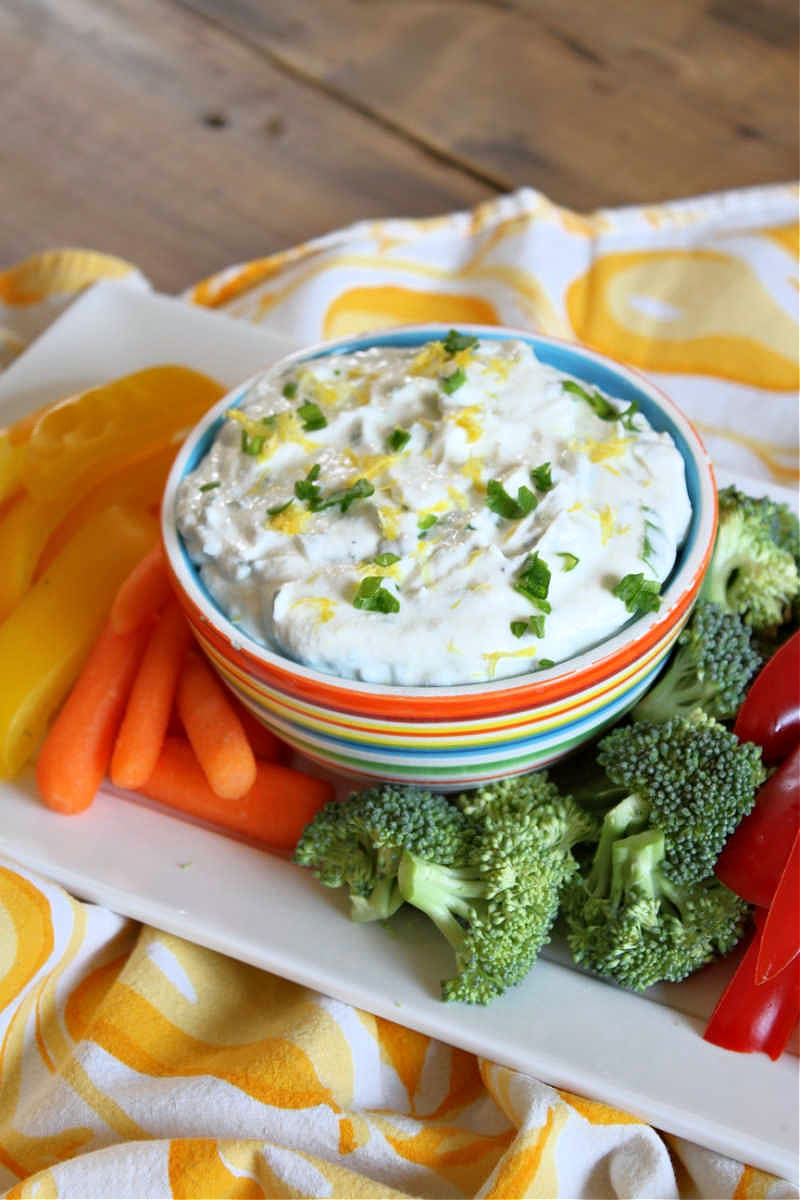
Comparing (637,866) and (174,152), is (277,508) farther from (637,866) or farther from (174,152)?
(174,152)

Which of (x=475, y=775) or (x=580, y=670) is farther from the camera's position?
(x=475, y=775)

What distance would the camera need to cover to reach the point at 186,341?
10.0 feet

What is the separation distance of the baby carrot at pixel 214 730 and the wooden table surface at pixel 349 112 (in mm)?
1555

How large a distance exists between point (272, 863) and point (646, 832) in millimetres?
597

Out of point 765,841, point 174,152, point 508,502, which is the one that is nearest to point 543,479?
point 508,502

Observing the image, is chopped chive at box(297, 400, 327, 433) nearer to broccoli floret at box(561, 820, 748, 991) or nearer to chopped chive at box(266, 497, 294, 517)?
chopped chive at box(266, 497, 294, 517)

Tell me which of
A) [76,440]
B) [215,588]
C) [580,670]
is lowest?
[76,440]

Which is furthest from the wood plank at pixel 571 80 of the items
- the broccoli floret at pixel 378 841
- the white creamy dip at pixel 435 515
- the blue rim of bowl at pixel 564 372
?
the broccoli floret at pixel 378 841

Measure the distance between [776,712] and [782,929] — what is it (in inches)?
14.4

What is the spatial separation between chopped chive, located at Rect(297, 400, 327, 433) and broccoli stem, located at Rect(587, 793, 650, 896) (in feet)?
2.50

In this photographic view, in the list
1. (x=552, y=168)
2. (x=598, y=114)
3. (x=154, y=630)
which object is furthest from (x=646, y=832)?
(x=598, y=114)

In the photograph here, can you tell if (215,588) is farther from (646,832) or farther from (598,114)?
(598,114)

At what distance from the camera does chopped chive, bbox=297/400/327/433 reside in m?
2.18

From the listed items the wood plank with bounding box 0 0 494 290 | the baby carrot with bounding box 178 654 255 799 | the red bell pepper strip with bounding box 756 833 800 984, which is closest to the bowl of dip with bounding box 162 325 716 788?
the baby carrot with bounding box 178 654 255 799
